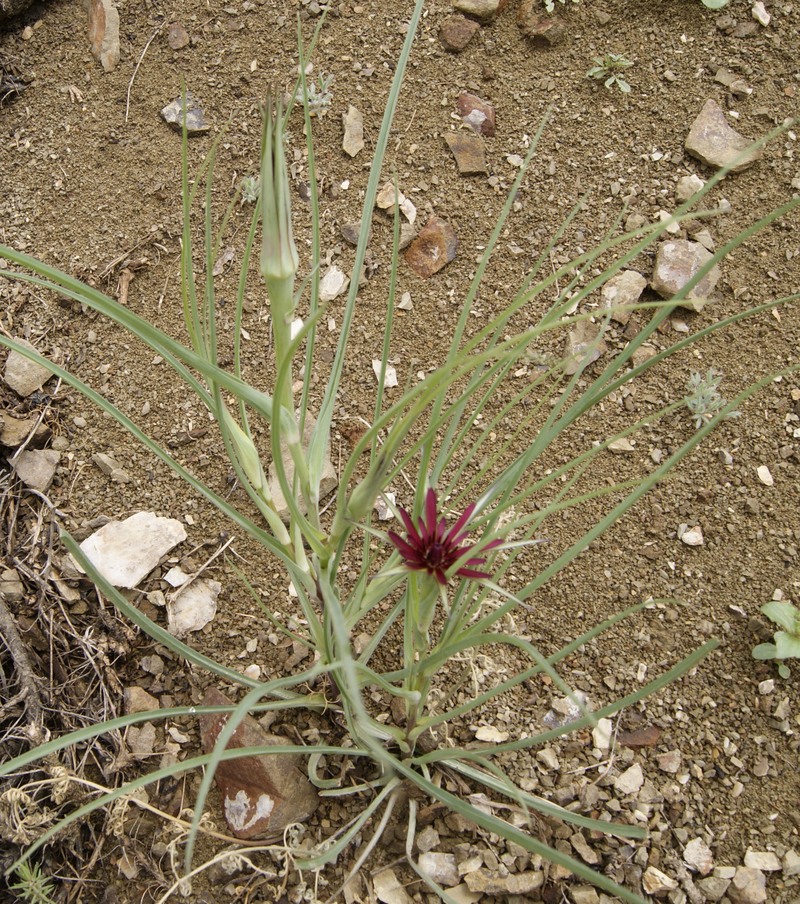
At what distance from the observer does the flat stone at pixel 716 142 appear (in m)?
1.84

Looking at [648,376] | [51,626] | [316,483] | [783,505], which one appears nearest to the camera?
[316,483]

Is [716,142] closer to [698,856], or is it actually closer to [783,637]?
[783,637]

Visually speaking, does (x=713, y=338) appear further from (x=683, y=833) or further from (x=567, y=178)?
(x=683, y=833)

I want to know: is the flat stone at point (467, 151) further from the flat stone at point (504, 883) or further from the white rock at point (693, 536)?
the flat stone at point (504, 883)

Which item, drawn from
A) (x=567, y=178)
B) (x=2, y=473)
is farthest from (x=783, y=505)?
(x=2, y=473)

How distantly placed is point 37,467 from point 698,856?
4.86 feet

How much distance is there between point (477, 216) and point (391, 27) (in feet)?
1.94

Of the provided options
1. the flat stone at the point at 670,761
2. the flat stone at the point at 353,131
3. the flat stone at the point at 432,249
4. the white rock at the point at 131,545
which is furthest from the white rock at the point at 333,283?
the flat stone at the point at 670,761

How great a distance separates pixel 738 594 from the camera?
1.54 metres

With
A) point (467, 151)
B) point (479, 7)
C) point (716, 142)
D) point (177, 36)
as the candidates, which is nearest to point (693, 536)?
point (716, 142)

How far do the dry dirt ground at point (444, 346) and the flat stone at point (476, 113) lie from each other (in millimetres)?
24

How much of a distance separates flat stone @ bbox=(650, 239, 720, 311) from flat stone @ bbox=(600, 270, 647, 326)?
0.11ft

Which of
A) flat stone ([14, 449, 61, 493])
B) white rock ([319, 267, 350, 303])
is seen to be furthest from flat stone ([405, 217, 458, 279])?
flat stone ([14, 449, 61, 493])

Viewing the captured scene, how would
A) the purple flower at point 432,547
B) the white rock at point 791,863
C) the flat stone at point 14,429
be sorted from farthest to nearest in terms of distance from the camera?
the flat stone at point 14,429 < the white rock at point 791,863 < the purple flower at point 432,547
